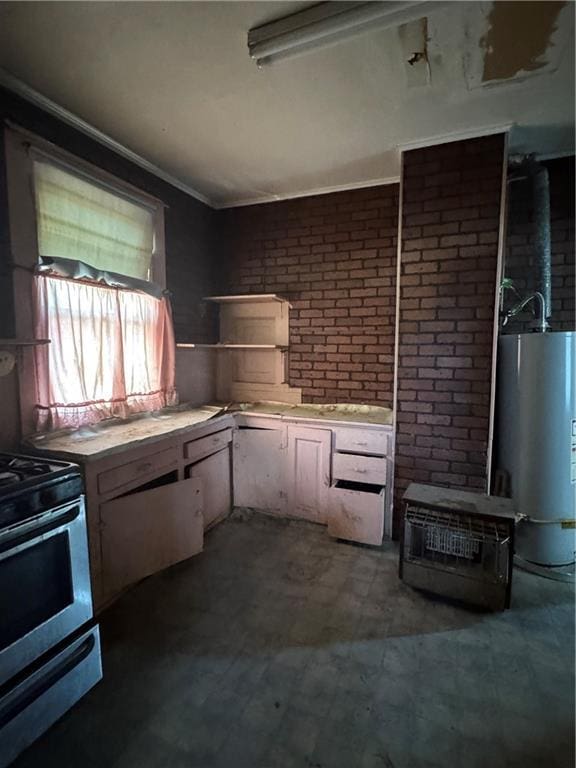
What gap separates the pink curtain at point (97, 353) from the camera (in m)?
2.18

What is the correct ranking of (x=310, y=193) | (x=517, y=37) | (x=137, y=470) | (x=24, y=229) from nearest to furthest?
(x=517, y=37) → (x=24, y=229) → (x=137, y=470) → (x=310, y=193)

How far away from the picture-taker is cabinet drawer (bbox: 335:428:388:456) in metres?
2.85

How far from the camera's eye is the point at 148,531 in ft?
7.59

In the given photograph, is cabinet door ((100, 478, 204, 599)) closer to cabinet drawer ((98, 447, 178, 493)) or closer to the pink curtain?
cabinet drawer ((98, 447, 178, 493))

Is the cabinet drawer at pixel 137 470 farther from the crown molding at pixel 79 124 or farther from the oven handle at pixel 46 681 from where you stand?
the crown molding at pixel 79 124

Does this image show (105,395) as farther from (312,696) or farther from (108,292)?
(312,696)

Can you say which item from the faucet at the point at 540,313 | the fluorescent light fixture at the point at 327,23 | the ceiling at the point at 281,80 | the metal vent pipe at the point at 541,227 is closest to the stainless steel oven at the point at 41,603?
the ceiling at the point at 281,80

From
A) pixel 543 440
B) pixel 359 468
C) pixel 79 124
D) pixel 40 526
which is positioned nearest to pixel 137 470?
pixel 40 526

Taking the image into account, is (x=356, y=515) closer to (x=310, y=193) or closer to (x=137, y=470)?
(x=137, y=470)

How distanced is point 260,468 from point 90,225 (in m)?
2.17

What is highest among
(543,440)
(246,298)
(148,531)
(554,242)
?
(554,242)

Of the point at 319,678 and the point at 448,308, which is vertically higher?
the point at 448,308

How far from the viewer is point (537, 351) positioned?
2475 mm

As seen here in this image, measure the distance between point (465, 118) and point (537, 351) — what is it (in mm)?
1520
